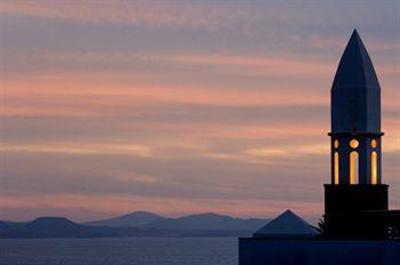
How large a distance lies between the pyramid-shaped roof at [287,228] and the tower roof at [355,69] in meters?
10.0

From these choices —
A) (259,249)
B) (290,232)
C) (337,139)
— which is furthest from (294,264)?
(290,232)

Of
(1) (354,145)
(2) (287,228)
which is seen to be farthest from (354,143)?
(2) (287,228)

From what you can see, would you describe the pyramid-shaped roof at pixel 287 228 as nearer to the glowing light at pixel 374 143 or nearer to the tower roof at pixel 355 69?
the glowing light at pixel 374 143

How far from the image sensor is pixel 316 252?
5441cm

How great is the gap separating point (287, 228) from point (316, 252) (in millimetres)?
12535

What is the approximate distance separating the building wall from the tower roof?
6386 millimetres

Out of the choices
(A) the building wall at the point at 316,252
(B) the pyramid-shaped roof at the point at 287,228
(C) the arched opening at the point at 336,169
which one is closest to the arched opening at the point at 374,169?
(C) the arched opening at the point at 336,169

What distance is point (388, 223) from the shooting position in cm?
5675

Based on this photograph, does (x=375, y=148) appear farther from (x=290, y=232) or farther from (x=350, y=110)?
(x=290, y=232)

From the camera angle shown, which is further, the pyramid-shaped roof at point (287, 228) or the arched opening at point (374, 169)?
the pyramid-shaped roof at point (287, 228)

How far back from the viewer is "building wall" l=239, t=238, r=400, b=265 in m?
53.8

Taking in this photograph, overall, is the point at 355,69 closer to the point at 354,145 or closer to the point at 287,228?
the point at 354,145

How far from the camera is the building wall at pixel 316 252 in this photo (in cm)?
5378

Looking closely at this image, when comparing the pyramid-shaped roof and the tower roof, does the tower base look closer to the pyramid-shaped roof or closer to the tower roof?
the tower roof
